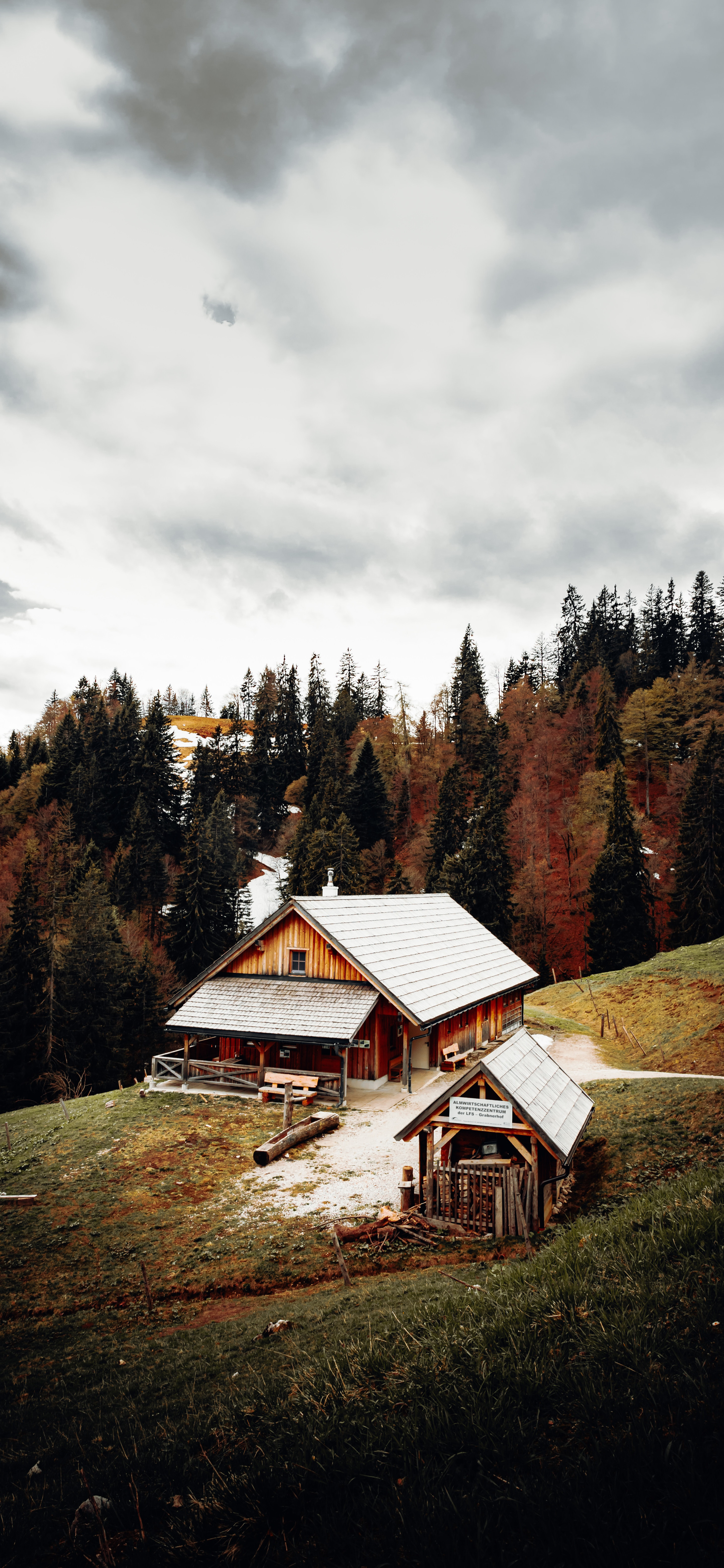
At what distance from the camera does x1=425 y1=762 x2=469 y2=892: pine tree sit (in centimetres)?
6706

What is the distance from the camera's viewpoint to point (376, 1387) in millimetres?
5938

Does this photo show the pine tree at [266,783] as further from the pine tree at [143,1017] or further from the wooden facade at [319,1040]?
the wooden facade at [319,1040]

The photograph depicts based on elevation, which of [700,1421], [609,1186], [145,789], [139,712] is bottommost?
[609,1186]

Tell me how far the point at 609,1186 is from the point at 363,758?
72.4 m

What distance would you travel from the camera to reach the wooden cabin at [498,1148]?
38.8ft

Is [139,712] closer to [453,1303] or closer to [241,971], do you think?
[241,971]

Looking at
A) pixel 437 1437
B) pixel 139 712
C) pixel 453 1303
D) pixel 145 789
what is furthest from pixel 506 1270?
pixel 139 712

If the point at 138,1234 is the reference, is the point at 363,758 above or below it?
above

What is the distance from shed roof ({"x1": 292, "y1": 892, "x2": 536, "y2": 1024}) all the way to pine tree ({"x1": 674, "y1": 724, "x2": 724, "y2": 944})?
23.0 metres

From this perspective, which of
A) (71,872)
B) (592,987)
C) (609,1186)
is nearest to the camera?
(609,1186)

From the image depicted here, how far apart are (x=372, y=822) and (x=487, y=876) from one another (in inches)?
1019

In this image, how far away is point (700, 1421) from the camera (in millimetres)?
4367

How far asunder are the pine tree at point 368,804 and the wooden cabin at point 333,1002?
53.0 meters

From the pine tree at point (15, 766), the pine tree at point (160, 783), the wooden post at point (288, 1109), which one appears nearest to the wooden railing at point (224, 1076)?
the wooden post at point (288, 1109)
